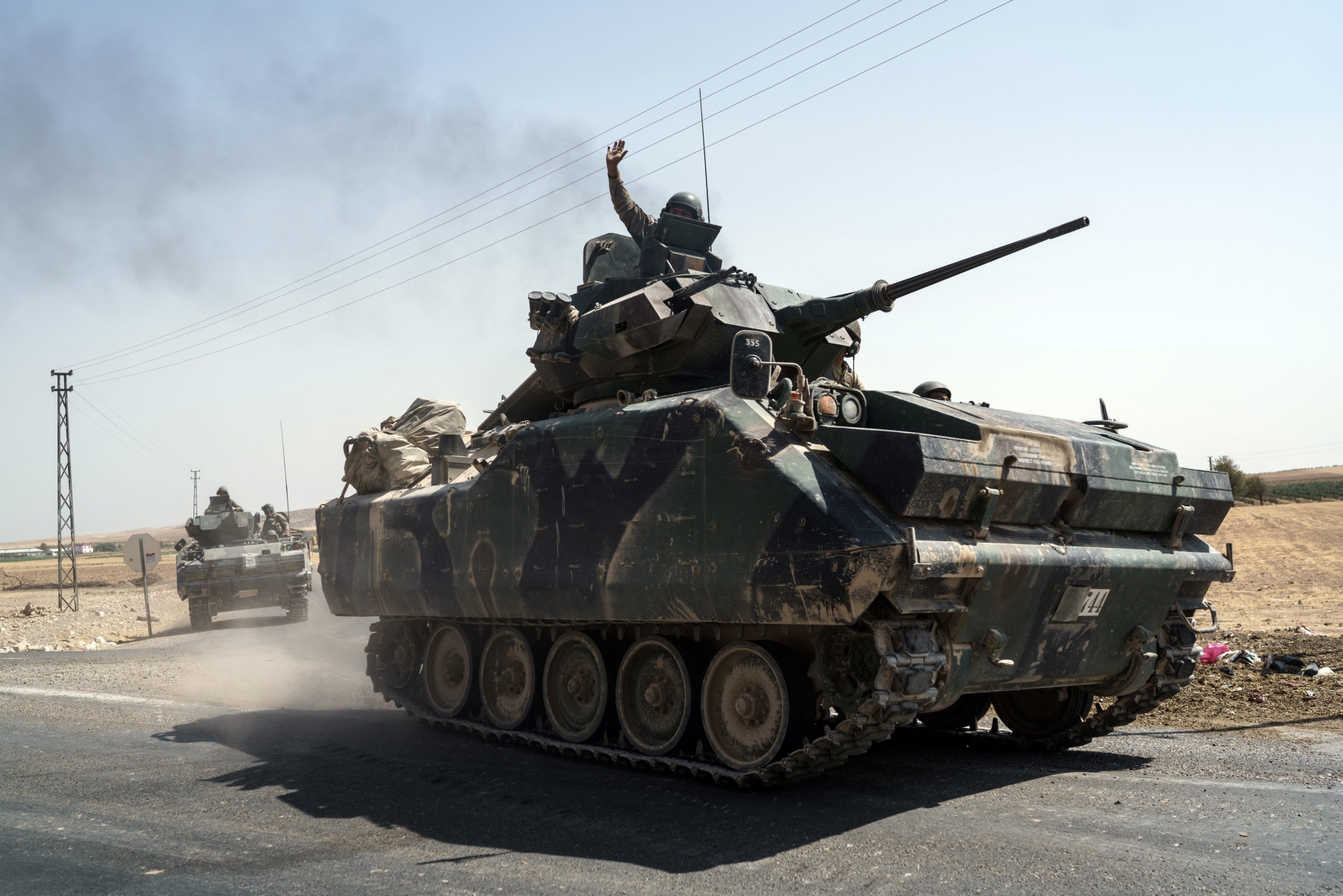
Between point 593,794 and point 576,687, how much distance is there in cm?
202

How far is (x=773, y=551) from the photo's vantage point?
7.12 metres

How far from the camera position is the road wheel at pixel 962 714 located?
966cm

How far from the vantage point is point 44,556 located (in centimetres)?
A: 10250

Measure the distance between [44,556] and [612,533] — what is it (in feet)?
361

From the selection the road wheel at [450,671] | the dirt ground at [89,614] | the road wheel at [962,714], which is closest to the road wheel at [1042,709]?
the road wheel at [962,714]

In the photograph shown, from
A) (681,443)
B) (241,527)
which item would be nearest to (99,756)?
(681,443)

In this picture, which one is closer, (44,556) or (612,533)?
(612,533)

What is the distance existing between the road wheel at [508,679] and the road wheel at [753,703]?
2488 millimetres

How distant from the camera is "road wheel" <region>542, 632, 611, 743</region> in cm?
926

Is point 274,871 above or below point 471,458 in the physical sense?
below

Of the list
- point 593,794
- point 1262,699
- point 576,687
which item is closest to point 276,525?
point 576,687

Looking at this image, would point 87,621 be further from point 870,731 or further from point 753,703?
point 870,731

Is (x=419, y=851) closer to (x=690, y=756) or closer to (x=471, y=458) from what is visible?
(x=690, y=756)

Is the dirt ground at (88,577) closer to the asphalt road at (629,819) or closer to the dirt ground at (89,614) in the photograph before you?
the dirt ground at (89,614)
